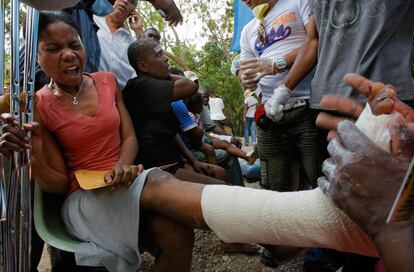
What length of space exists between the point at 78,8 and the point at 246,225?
4.88 ft

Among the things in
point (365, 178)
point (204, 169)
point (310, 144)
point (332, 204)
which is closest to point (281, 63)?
point (310, 144)

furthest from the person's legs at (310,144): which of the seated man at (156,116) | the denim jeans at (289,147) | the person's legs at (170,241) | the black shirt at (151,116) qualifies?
the person's legs at (170,241)

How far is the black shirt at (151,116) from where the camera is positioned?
6.15 feet

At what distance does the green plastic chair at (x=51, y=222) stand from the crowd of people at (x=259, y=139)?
46mm

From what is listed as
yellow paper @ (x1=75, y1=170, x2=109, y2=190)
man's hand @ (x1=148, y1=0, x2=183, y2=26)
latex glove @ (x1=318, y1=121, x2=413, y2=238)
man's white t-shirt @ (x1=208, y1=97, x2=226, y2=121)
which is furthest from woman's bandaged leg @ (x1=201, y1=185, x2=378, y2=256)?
man's white t-shirt @ (x1=208, y1=97, x2=226, y2=121)

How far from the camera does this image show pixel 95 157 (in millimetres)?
1592

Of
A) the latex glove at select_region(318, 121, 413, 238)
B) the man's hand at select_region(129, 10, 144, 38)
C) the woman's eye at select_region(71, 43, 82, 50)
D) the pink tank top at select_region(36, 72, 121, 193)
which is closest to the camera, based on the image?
the latex glove at select_region(318, 121, 413, 238)

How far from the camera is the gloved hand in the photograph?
1955 millimetres

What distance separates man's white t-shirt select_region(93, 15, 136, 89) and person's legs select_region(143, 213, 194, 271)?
1.05 metres

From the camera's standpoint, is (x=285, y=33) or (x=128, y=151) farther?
(x=285, y=33)

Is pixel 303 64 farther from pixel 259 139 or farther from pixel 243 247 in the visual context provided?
pixel 243 247

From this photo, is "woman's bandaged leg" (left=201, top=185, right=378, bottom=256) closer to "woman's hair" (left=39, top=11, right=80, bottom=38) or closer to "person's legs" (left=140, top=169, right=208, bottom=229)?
"person's legs" (left=140, top=169, right=208, bottom=229)

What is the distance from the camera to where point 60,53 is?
1614 millimetres

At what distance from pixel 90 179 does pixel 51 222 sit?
0.25 meters
